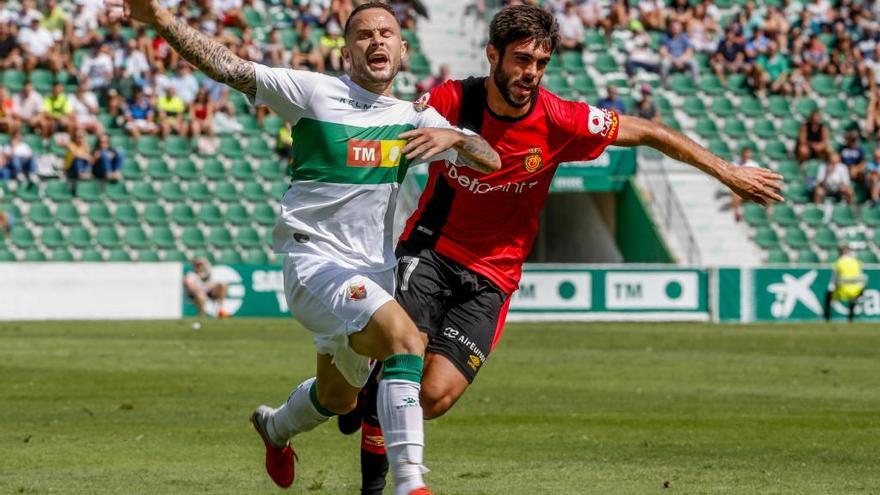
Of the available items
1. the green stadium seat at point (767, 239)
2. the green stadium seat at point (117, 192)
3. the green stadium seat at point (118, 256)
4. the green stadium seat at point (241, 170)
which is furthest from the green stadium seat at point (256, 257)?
the green stadium seat at point (767, 239)

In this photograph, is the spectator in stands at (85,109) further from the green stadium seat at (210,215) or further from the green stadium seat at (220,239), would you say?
the green stadium seat at (220,239)

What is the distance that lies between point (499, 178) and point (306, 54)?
25286 millimetres

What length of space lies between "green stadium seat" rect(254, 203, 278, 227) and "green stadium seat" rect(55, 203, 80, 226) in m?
3.74

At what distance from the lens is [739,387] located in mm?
15977

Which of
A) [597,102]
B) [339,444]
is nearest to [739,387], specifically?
[339,444]

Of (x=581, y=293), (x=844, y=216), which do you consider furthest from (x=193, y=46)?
(x=844, y=216)

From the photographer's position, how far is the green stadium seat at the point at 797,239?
1328 inches

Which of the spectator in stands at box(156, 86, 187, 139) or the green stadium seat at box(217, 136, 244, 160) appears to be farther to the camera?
the green stadium seat at box(217, 136, 244, 160)

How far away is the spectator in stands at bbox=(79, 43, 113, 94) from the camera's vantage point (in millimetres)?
31516

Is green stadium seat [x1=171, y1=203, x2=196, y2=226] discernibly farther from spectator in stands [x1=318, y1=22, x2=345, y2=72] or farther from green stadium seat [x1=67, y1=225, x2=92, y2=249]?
spectator in stands [x1=318, y1=22, x2=345, y2=72]

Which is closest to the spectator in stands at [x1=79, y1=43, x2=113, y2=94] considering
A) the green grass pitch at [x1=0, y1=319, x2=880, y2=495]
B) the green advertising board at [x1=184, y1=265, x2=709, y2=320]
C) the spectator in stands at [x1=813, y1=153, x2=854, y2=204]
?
the green advertising board at [x1=184, y1=265, x2=709, y2=320]

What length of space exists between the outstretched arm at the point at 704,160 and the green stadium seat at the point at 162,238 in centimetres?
2332

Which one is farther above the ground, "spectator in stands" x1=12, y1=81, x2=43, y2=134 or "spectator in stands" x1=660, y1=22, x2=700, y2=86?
"spectator in stands" x1=660, y1=22, x2=700, y2=86

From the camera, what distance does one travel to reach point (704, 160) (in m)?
8.39
